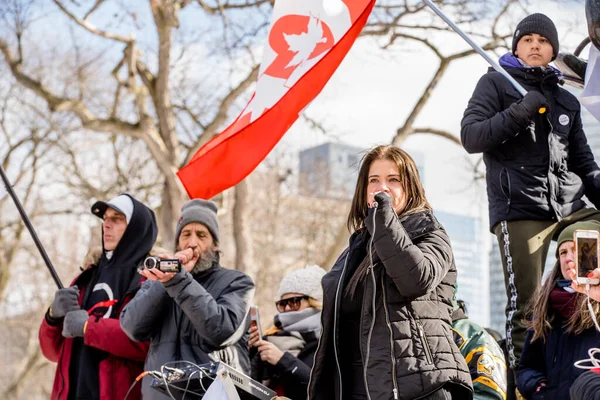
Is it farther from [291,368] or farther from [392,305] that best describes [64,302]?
[392,305]

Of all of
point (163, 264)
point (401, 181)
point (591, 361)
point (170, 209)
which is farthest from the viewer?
point (170, 209)

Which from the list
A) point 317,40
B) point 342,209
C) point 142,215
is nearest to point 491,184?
point 317,40

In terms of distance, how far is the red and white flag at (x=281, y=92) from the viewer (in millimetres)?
6371

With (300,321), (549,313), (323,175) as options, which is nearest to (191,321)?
(300,321)

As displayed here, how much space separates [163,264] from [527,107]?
2.13 metres

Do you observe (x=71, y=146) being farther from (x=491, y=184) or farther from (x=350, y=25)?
(x=491, y=184)

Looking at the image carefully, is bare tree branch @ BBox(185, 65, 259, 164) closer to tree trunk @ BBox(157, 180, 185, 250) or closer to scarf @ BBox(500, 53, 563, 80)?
tree trunk @ BBox(157, 180, 185, 250)

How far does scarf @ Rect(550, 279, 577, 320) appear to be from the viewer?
15.3 ft

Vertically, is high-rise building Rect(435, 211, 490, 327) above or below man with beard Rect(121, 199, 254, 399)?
above

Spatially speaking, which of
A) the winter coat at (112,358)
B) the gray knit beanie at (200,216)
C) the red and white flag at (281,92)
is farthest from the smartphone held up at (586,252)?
the red and white flag at (281,92)

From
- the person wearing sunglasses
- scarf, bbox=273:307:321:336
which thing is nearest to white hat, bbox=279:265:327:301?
the person wearing sunglasses

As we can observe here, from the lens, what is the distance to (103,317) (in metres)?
5.75

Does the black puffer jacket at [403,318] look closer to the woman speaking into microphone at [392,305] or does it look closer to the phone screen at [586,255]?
the woman speaking into microphone at [392,305]

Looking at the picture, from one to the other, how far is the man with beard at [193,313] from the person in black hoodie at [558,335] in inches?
62.1
